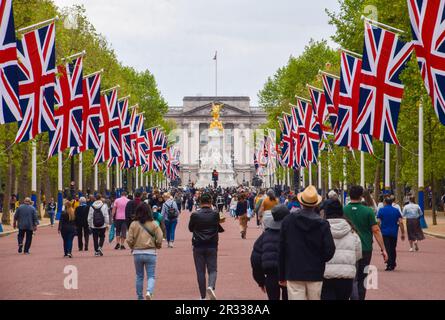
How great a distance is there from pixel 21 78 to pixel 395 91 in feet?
36.8

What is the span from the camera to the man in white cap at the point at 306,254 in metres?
12.7

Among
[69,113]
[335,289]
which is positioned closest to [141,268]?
[335,289]

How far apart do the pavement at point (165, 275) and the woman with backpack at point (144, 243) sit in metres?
1.22

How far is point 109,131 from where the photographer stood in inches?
2099

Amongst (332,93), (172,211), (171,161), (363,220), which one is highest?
(332,93)

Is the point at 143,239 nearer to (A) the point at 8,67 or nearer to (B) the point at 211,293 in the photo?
(B) the point at 211,293

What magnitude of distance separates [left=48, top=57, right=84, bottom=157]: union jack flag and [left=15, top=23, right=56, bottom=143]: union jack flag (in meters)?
8.45

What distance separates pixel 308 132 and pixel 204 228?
3865cm

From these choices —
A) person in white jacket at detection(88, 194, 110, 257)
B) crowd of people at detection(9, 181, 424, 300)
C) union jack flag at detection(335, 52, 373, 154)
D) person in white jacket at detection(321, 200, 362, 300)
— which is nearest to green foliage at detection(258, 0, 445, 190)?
union jack flag at detection(335, 52, 373, 154)

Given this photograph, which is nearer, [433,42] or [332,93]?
[433,42]

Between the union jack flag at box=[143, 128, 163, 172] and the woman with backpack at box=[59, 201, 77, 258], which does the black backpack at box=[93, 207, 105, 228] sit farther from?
the union jack flag at box=[143, 128, 163, 172]

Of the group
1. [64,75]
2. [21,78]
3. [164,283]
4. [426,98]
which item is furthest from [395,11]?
[164,283]
